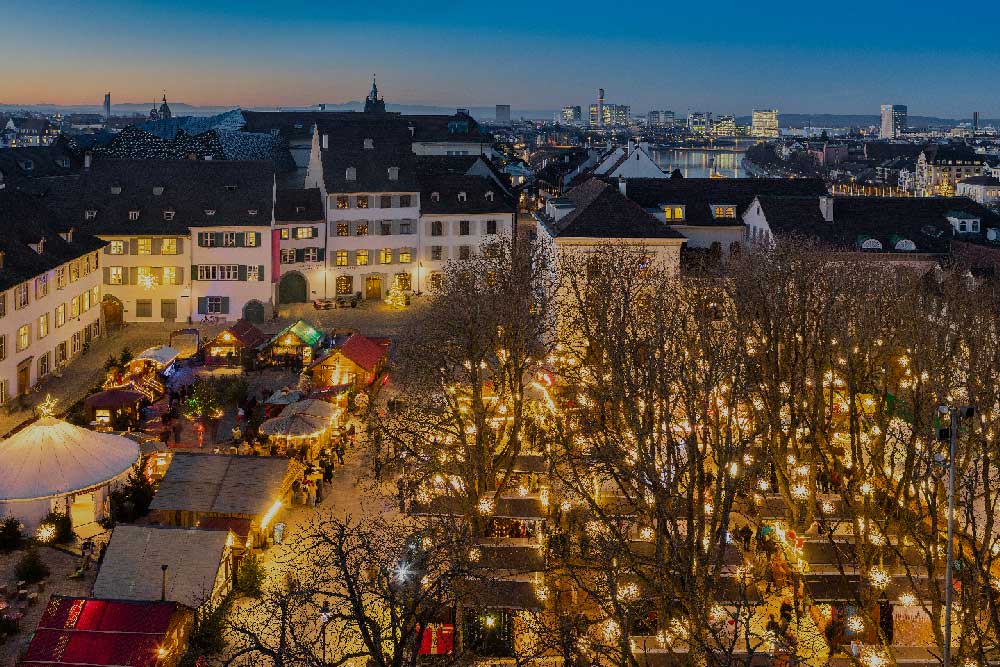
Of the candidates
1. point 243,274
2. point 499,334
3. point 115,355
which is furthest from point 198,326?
point 499,334

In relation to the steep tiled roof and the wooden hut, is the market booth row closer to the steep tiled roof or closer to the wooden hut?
the wooden hut

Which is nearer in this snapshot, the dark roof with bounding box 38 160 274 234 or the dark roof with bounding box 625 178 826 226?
the dark roof with bounding box 625 178 826 226

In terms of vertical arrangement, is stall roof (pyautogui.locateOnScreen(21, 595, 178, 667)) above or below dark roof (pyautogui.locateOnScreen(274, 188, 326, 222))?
below

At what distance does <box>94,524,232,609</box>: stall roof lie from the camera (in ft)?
Answer: 78.7

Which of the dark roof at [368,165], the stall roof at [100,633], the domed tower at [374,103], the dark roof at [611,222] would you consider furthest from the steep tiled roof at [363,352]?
the domed tower at [374,103]

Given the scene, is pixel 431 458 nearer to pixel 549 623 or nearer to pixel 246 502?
pixel 246 502

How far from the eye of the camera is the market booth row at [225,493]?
94.0 feet

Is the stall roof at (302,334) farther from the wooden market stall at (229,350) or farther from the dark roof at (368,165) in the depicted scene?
the dark roof at (368,165)

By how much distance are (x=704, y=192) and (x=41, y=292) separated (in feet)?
128

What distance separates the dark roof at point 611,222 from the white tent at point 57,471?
27.0 metres

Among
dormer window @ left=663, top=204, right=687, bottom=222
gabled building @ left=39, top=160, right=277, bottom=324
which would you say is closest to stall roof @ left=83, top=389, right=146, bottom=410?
gabled building @ left=39, top=160, right=277, bottom=324

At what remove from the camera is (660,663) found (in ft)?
70.6

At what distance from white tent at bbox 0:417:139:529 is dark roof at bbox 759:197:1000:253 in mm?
35380

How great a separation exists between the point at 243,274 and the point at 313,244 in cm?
662
